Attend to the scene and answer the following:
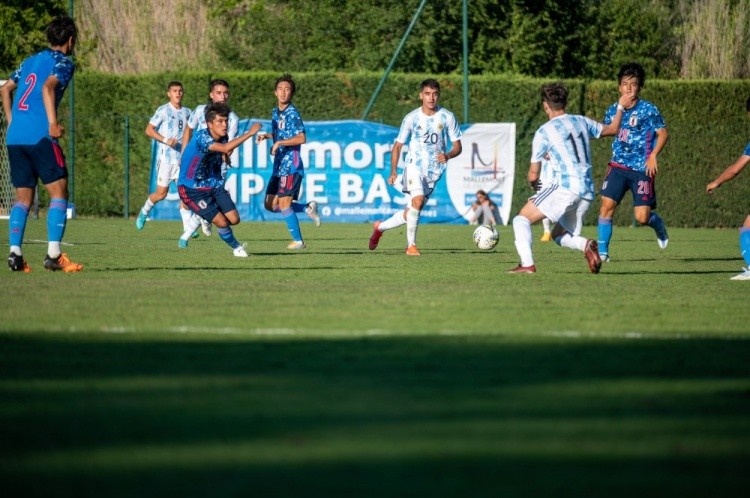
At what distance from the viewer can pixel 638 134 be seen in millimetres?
15945

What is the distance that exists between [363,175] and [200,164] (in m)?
13.3

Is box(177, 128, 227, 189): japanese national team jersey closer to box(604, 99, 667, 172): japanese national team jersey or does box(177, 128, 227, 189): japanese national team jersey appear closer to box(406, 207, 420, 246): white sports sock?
box(406, 207, 420, 246): white sports sock

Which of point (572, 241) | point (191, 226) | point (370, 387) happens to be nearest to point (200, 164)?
point (191, 226)

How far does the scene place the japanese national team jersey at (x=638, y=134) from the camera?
15.9m

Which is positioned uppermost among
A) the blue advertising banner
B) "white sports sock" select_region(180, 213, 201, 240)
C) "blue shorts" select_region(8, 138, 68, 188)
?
"blue shorts" select_region(8, 138, 68, 188)

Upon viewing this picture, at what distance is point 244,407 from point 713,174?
25.3 m

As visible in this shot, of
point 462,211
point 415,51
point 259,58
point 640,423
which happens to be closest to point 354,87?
point 462,211

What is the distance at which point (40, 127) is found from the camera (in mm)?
12328

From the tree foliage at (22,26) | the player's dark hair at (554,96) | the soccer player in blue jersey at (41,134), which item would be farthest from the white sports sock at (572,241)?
the tree foliage at (22,26)

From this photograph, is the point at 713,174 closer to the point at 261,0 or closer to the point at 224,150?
the point at 224,150

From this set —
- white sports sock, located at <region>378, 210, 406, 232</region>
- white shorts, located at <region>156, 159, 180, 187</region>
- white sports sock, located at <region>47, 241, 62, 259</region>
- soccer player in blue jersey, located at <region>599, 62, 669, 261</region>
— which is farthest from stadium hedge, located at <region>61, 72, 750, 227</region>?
white sports sock, located at <region>47, 241, 62, 259</region>

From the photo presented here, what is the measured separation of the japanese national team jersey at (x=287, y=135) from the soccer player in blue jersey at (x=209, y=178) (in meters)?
2.63

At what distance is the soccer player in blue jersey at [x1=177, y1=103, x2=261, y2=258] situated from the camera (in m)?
15.2

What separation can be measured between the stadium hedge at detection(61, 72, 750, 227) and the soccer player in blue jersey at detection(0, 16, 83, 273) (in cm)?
1765
